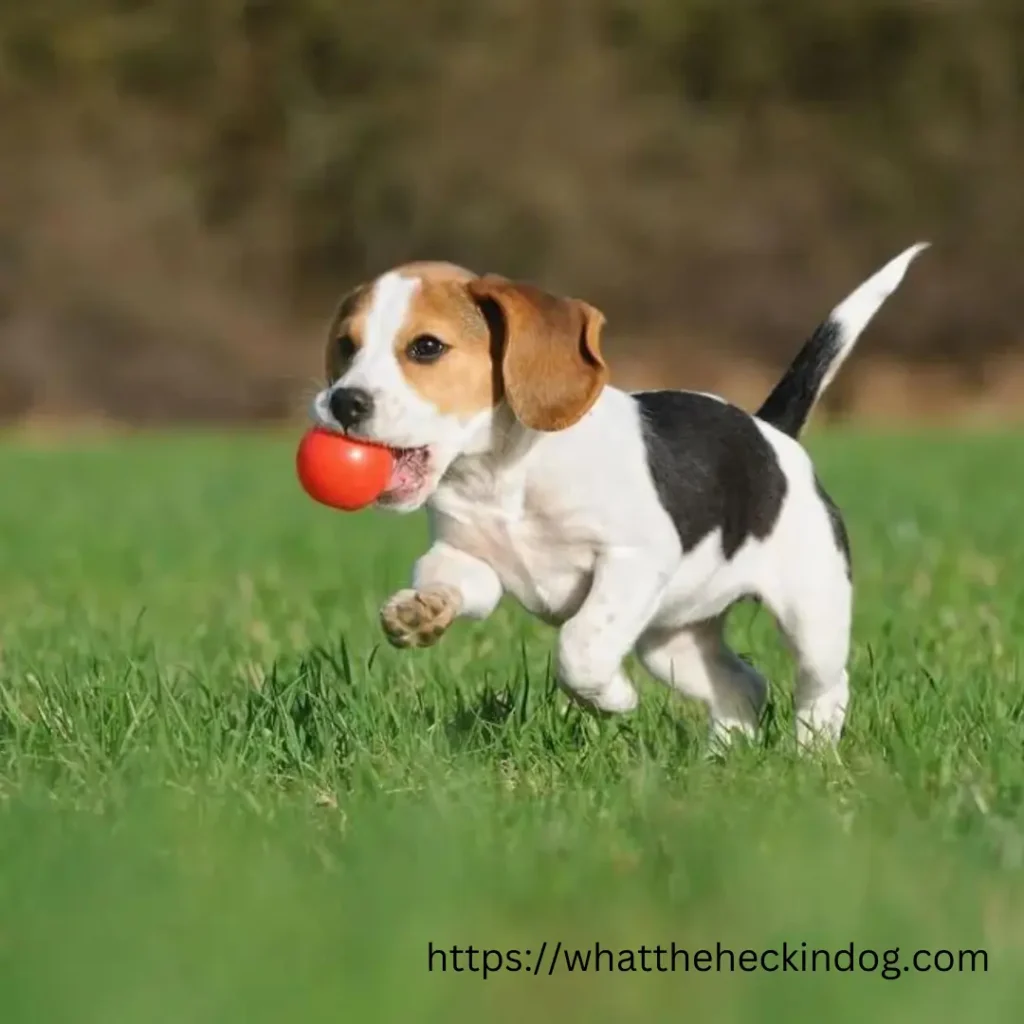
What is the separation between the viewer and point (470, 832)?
3.77 meters

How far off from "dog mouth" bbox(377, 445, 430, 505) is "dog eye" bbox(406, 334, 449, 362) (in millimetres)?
203

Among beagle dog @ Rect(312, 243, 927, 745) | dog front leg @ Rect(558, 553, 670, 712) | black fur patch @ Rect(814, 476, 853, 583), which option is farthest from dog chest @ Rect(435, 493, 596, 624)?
black fur patch @ Rect(814, 476, 853, 583)

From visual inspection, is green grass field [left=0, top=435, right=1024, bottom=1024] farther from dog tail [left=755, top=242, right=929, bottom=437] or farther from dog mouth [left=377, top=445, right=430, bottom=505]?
dog tail [left=755, top=242, right=929, bottom=437]

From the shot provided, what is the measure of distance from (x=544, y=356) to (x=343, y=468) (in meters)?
0.53

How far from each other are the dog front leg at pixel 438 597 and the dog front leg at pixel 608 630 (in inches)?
8.6

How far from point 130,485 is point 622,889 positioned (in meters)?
12.6

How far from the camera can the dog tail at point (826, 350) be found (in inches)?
220

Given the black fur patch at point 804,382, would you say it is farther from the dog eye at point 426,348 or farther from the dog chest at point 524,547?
the dog eye at point 426,348

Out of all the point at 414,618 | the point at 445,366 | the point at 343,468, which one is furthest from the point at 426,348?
the point at 414,618

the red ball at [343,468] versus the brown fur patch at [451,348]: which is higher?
the brown fur patch at [451,348]

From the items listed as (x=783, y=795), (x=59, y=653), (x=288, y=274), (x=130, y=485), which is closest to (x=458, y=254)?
(x=288, y=274)

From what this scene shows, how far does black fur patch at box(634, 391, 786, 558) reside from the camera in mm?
4949

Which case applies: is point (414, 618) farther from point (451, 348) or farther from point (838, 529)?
point (838, 529)

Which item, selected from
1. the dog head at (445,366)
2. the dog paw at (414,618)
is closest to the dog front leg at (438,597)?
the dog paw at (414,618)
